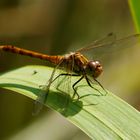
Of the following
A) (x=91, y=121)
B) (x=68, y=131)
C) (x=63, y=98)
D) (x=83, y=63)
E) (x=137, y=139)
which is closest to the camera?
(x=137, y=139)

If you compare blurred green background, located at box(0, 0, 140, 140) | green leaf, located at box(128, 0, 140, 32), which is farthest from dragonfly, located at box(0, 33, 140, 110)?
blurred green background, located at box(0, 0, 140, 140)

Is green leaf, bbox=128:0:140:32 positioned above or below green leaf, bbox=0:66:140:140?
above

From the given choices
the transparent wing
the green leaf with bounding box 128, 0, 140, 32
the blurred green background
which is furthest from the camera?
the blurred green background

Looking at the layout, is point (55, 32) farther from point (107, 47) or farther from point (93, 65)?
point (93, 65)

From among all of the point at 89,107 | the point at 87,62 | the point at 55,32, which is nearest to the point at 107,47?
the point at 87,62

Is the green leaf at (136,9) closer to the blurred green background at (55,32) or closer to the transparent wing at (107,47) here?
the transparent wing at (107,47)

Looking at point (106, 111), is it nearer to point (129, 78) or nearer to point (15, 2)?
point (129, 78)

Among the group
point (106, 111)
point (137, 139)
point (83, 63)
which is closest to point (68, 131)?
point (83, 63)

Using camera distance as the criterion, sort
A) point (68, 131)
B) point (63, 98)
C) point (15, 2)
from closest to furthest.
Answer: point (63, 98) → point (68, 131) → point (15, 2)

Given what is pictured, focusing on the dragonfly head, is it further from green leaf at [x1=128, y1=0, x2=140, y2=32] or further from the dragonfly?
green leaf at [x1=128, y1=0, x2=140, y2=32]
